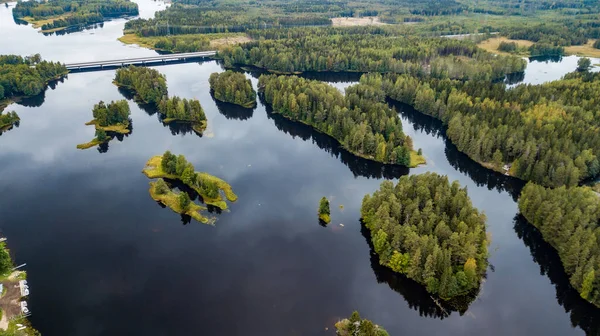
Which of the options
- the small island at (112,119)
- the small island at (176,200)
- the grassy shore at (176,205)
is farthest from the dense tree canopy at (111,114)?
the grassy shore at (176,205)

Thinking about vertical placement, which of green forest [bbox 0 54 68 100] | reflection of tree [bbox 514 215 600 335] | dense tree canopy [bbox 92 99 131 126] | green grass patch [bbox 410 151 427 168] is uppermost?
green forest [bbox 0 54 68 100]

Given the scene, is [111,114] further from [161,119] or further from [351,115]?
[351,115]

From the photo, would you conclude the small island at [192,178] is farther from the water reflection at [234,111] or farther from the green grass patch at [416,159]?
the green grass patch at [416,159]

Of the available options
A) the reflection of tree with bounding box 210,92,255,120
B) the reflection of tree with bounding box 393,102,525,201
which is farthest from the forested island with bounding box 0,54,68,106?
the reflection of tree with bounding box 393,102,525,201

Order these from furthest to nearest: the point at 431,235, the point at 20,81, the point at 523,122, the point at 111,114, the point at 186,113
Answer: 1. the point at 20,81
2. the point at 186,113
3. the point at 111,114
4. the point at 523,122
5. the point at 431,235

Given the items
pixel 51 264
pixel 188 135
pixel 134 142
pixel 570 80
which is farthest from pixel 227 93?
pixel 570 80

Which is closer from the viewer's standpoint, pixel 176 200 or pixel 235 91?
pixel 176 200

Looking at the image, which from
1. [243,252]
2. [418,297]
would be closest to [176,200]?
[243,252]

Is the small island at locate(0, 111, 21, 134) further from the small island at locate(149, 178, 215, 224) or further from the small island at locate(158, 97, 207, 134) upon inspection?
the small island at locate(149, 178, 215, 224)
